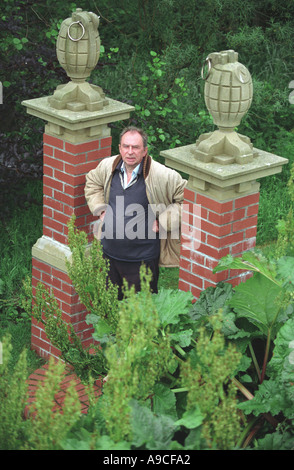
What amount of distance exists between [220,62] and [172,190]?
104cm

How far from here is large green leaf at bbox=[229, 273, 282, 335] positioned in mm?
4301

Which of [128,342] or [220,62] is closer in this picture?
[128,342]

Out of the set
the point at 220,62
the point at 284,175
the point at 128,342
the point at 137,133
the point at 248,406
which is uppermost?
the point at 220,62

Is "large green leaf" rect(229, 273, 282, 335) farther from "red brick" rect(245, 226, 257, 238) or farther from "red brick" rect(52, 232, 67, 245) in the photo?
"red brick" rect(52, 232, 67, 245)

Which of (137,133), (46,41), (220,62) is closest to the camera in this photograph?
(220,62)

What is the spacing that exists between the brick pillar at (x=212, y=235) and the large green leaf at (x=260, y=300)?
0.50 m

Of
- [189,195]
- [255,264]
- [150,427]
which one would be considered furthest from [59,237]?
[150,427]

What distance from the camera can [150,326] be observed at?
3701mm

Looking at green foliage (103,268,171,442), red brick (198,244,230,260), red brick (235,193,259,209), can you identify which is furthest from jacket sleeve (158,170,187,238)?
green foliage (103,268,171,442)

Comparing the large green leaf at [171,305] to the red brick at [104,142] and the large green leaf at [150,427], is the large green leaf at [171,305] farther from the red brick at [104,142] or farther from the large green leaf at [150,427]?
the red brick at [104,142]

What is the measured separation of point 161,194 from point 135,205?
188 millimetres

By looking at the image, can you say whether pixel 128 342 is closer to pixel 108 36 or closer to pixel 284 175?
pixel 284 175
